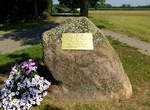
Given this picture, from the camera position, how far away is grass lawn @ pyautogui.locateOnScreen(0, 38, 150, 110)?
196 inches

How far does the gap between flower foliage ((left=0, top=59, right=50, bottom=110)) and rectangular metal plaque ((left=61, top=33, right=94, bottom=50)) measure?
904 millimetres

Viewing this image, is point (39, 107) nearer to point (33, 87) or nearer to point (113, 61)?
point (33, 87)

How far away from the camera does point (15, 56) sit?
967 centimetres

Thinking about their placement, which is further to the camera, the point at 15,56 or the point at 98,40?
the point at 15,56

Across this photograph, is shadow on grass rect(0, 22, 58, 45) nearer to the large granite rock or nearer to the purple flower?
the purple flower

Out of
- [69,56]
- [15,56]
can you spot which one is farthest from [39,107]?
[15,56]

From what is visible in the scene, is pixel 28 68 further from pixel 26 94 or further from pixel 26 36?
pixel 26 36

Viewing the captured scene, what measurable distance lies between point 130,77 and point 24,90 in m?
3.12

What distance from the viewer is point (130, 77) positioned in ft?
22.3

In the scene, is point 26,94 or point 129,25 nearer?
point 26,94

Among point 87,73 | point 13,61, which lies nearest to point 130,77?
point 87,73

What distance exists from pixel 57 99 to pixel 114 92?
125 cm

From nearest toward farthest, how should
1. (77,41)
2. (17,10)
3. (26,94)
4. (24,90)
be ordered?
(26,94), (24,90), (77,41), (17,10)

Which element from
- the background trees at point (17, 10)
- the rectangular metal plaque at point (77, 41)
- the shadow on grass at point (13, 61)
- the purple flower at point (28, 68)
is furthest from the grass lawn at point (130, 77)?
the background trees at point (17, 10)
